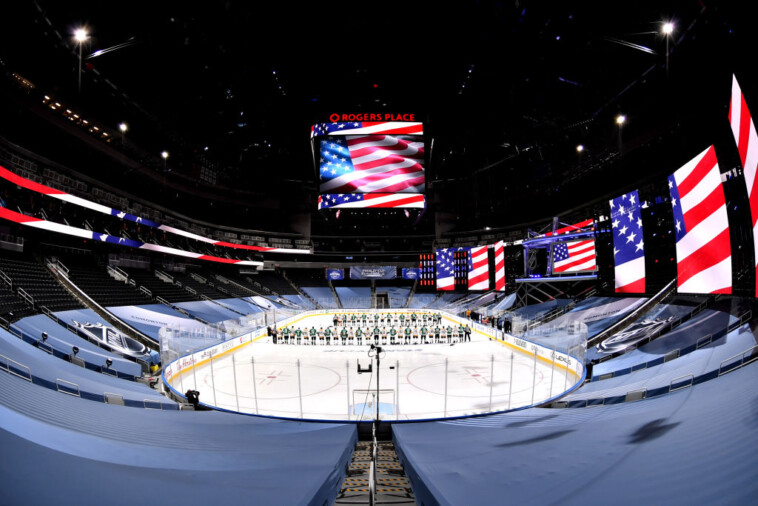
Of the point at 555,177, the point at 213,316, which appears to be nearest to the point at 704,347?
the point at 555,177

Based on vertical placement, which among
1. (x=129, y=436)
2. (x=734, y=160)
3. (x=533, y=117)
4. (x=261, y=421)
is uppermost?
(x=533, y=117)

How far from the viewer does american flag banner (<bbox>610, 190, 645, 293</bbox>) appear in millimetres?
13297

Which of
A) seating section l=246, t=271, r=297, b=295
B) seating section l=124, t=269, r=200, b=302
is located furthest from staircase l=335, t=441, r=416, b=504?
seating section l=246, t=271, r=297, b=295

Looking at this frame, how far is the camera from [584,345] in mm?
11555

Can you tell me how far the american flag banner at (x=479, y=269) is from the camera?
27172 mm

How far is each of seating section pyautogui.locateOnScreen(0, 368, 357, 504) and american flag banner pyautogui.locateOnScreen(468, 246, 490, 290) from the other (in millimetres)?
22271

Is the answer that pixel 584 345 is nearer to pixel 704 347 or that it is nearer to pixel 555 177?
pixel 704 347

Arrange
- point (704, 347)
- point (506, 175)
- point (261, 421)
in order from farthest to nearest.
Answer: point (506, 175)
point (704, 347)
point (261, 421)

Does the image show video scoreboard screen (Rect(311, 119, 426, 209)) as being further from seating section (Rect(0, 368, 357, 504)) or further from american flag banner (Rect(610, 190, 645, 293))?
seating section (Rect(0, 368, 357, 504))

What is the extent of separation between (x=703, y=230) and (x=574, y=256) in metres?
12.5

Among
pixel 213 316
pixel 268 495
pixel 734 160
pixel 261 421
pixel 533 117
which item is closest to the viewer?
pixel 268 495

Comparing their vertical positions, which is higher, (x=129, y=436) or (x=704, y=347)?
(x=704, y=347)

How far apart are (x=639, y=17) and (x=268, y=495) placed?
1722cm

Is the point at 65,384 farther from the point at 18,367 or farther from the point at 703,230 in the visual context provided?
the point at 703,230
